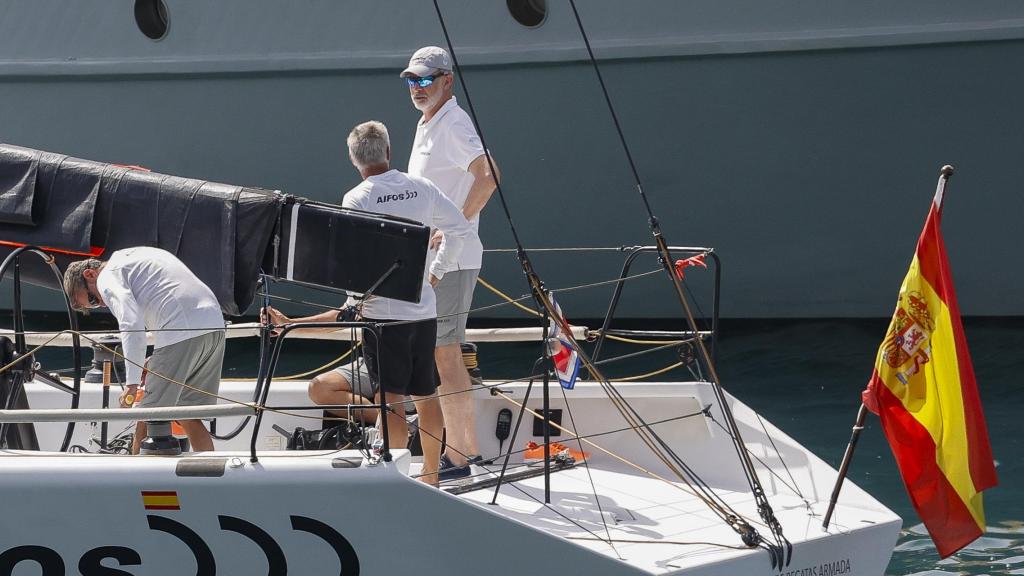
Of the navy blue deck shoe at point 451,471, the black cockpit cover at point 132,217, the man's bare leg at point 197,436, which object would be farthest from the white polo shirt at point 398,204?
the man's bare leg at point 197,436

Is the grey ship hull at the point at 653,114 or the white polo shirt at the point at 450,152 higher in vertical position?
the grey ship hull at the point at 653,114

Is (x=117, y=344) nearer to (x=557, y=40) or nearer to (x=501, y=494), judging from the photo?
(x=501, y=494)

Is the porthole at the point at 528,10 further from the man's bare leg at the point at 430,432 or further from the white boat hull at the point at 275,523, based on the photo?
the white boat hull at the point at 275,523

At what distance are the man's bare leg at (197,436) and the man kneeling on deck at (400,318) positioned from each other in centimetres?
75

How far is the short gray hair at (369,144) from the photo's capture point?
469 centimetres

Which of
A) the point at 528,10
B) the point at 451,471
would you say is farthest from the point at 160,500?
the point at 528,10

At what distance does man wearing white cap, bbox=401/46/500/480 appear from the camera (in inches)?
204

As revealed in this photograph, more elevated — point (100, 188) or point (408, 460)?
point (100, 188)

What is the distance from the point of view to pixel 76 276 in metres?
4.72

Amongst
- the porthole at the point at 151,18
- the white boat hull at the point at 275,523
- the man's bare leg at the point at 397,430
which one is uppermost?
the porthole at the point at 151,18

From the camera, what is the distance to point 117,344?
18.9 ft

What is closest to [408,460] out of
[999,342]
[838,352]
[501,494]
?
[501,494]

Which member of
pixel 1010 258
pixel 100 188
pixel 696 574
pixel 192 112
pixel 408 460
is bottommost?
pixel 696 574

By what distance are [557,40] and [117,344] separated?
17.1ft
